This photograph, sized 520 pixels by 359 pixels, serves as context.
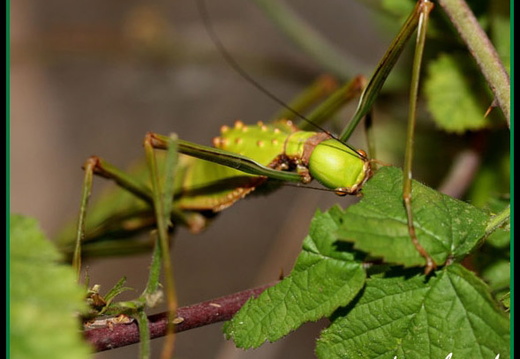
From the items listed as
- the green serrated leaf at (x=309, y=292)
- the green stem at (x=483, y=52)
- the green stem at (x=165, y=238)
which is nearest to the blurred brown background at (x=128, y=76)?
the green stem at (x=165, y=238)

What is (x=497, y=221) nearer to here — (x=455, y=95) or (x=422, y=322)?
(x=422, y=322)

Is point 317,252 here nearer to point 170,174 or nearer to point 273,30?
point 170,174

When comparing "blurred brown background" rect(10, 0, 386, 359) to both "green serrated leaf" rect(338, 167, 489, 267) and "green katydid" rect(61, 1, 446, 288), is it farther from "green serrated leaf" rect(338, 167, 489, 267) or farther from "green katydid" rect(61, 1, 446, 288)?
"green serrated leaf" rect(338, 167, 489, 267)

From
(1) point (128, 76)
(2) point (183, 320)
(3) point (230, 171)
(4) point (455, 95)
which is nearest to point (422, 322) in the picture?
(2) point (183, 320)

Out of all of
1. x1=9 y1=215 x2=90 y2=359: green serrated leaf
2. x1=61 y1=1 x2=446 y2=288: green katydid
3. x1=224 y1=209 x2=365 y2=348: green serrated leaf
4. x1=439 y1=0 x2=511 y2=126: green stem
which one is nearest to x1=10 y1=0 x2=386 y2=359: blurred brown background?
x1=61 y1=1 x2=446 y2=288: green katydid

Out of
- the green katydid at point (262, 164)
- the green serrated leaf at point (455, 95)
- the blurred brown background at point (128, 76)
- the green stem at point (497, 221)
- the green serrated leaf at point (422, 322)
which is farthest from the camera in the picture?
the blurred brown background at point (128, 76)

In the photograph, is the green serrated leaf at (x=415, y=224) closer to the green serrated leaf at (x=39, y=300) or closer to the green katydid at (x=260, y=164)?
the green katydid at (x=260, y=164)
